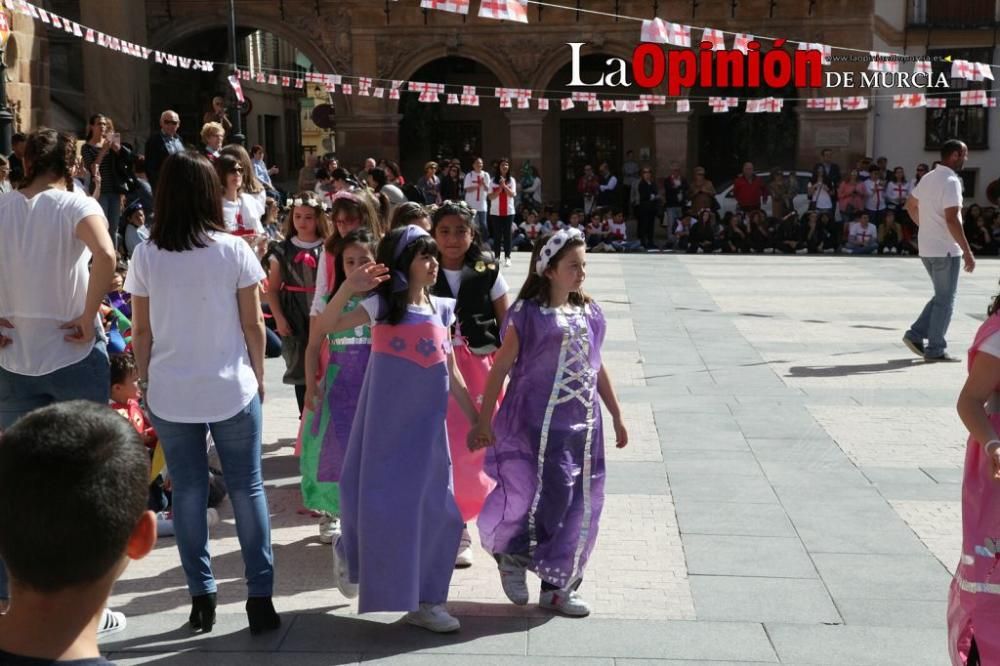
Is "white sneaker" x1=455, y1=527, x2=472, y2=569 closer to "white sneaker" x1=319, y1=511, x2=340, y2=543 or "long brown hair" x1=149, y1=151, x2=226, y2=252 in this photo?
"white sneaker" x1=319, y1=511, x2=340, y2=543

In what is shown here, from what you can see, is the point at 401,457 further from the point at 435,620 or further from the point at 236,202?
the point at 236,202

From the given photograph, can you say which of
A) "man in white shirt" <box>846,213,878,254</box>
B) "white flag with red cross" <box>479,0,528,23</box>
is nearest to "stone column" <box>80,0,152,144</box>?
"white flag with red cross" <box>479,0,528,23</box>

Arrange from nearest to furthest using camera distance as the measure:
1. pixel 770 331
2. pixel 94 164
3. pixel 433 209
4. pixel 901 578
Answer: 1. pixel 901 578
2. pixel 433 209
3. pixel 94 164
4. pixel 770 331

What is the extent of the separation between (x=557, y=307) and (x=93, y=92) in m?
23.2

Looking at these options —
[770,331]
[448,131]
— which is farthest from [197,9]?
[770,331]

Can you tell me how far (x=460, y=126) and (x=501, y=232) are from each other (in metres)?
12.2

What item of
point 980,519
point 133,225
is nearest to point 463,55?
point 133,225

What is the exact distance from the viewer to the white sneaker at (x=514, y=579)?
15.7ft

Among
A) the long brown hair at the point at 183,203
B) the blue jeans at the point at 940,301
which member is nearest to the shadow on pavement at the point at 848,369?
the blue jeans at the point at 940,301

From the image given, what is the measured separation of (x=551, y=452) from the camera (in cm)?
477

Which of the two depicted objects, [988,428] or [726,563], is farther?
[726,563]

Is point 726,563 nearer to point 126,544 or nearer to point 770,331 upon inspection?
point 126,544

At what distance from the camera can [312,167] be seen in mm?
21438

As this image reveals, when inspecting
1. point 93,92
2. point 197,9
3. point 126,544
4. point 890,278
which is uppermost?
point 197,9
